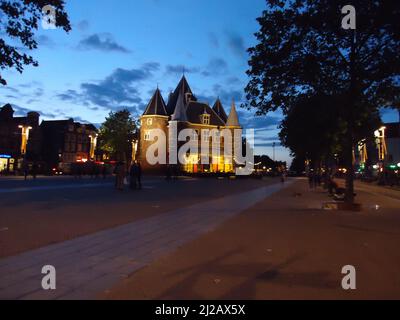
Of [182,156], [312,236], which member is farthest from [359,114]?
[182,156]

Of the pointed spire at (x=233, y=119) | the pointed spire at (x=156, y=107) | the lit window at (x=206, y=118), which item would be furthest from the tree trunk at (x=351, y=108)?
the pointed spire at (x=233, y=119)

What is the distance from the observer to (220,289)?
17.1 ft

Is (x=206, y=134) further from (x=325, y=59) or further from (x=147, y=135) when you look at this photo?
(x=325, y=59)

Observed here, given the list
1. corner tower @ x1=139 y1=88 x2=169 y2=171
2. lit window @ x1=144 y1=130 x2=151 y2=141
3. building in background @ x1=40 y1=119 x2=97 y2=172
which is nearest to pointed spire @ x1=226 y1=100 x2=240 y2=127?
corner tower @ x1=139 y1=88 x2=169 y2=171

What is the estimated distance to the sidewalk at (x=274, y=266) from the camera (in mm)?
5117

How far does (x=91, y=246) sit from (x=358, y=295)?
17.3ft

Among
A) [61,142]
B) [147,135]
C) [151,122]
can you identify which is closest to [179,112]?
[151,122]

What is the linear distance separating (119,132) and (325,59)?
66239mm

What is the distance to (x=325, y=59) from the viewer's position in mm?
15859

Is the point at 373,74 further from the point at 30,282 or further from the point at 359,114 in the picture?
the point at 30,282

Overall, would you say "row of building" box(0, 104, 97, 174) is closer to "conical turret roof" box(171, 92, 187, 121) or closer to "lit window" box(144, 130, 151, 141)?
"lit window" box(144, 130, 151, 141)

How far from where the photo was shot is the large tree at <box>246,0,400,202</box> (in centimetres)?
1487

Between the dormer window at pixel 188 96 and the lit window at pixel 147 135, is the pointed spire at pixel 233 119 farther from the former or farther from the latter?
the lit window at pixel 147 135
